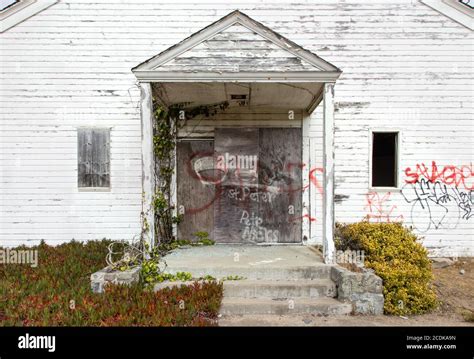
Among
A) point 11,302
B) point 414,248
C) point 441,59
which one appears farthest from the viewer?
point 441,59

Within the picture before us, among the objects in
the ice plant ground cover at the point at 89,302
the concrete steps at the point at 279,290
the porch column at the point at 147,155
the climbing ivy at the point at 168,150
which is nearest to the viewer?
the ice plant ground cover at the point at 89,302

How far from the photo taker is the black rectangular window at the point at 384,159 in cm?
842

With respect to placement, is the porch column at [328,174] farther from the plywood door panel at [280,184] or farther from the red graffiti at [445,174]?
the red graffiti at [445,174]

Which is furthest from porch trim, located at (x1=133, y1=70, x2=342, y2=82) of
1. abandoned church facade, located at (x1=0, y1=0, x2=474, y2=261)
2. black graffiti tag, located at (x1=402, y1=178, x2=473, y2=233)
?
black graffiti tag, located at (x1=402, y1=178, x2=473, y2=233)

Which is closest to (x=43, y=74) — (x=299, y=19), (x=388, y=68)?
(x=299, y=19)

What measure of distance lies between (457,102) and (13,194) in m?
10.5

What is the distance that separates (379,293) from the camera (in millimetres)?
5285

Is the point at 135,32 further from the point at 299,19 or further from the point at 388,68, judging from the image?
the point at 388,68

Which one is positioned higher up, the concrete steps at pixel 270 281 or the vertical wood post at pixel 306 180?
the vertical wood post at pixel 306 180

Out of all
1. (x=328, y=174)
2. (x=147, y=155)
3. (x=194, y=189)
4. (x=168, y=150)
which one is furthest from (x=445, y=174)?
(x=147, y=155)

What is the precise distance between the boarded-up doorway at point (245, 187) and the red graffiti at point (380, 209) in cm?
164

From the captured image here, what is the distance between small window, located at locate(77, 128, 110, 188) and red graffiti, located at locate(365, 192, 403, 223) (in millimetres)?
6169

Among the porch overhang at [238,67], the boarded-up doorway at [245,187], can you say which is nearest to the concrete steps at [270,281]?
the porch overhang at [238,67]

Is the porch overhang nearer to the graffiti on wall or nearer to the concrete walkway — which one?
the concrete walkway
